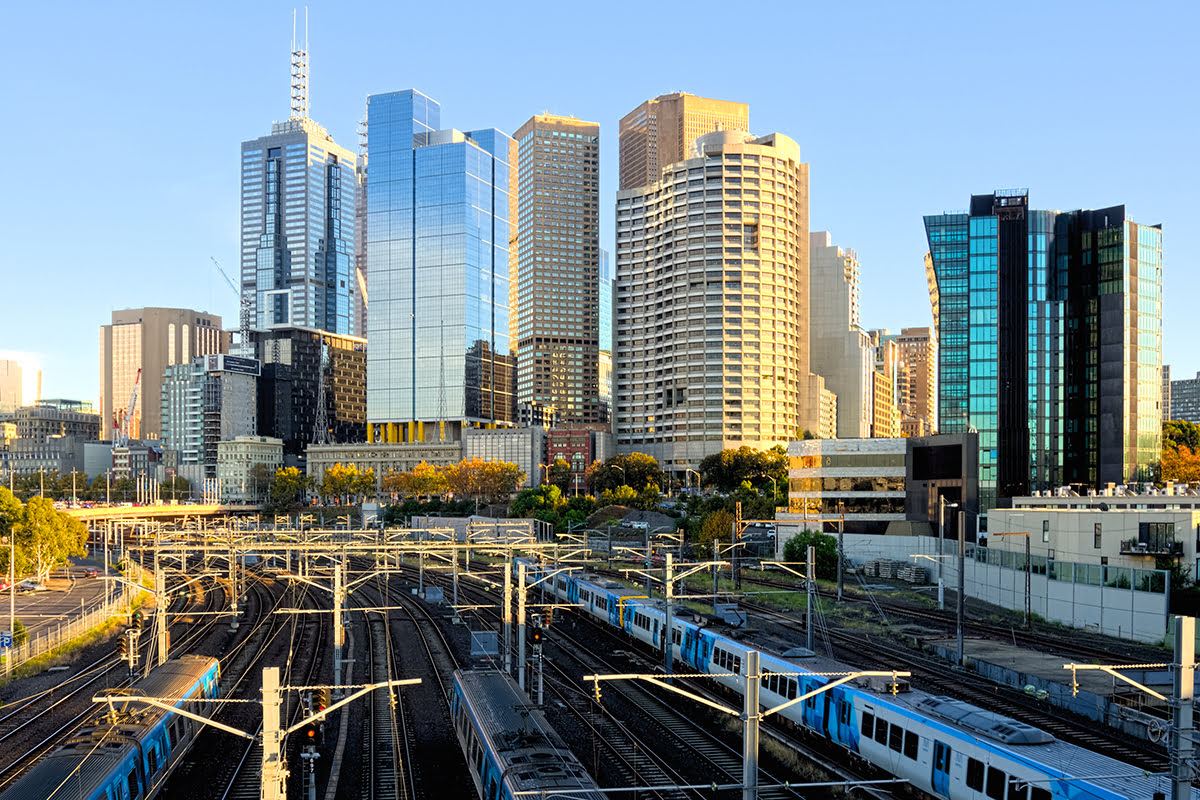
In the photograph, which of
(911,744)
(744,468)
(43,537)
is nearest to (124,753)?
(911,744)

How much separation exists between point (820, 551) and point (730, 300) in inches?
4465

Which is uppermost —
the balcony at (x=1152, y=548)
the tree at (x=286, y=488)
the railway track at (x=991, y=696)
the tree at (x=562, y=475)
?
the balcony at (x=1152, y=548)

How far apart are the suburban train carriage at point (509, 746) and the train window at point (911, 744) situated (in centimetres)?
947

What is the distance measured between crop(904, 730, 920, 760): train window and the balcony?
39.4m

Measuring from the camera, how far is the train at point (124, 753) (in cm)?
2088

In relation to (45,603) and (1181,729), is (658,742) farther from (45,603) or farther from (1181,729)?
(45,603)

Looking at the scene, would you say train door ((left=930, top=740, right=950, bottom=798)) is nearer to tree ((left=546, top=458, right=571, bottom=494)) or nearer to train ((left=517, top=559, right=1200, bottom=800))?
train ((left=517, top=559, right=1200, bottom=800))

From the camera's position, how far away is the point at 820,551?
78438 millimetres

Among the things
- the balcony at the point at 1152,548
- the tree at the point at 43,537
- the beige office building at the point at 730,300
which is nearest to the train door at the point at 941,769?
the balcony at the point at 1152,548

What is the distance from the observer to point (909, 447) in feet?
294

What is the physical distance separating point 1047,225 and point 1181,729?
107192mm

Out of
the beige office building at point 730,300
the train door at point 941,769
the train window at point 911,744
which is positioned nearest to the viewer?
the train door at point 941,769

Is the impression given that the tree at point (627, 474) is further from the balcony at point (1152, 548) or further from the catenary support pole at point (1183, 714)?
the catenary support pole at point (1183, 714)

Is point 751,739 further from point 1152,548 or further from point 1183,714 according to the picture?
point 1152,548
